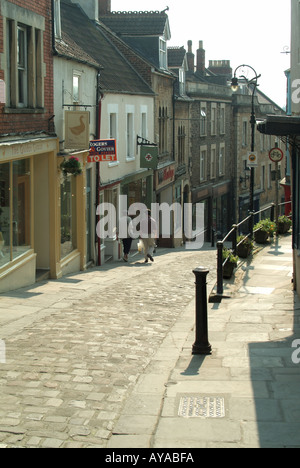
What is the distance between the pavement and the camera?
5902 mm

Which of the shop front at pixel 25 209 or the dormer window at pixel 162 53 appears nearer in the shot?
the shop front at pixel 25 209

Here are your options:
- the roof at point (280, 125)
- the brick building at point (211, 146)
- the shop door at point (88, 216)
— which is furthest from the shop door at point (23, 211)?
the brick building at point (211, 146)

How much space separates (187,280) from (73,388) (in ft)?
28.8

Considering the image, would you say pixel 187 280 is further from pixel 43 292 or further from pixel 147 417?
pixel 147 417

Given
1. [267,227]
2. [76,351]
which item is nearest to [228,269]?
[76,351]

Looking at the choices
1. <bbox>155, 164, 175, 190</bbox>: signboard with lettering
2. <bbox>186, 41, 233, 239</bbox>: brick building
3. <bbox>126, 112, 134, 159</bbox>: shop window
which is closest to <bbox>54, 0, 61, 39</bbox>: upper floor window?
<bbox>126, 112, 134, 159</bbox>: shop window

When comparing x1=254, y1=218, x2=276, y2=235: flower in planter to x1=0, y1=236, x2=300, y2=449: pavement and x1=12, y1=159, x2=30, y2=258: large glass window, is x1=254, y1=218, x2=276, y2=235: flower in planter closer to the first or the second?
x1=0, y1=236, x2=300, y2=449: pavement

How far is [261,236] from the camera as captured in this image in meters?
18.9

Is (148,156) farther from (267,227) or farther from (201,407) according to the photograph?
(201,407)

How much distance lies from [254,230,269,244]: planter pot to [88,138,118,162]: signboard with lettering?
4518 millimetres

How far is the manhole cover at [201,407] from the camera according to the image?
20.7 feet

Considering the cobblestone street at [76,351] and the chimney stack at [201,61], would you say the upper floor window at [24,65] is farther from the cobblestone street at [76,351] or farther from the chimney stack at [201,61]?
the chimney stack at [201,61]

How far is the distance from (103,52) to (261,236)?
11377 millimetres

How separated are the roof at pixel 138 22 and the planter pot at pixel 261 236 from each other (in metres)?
15.1
